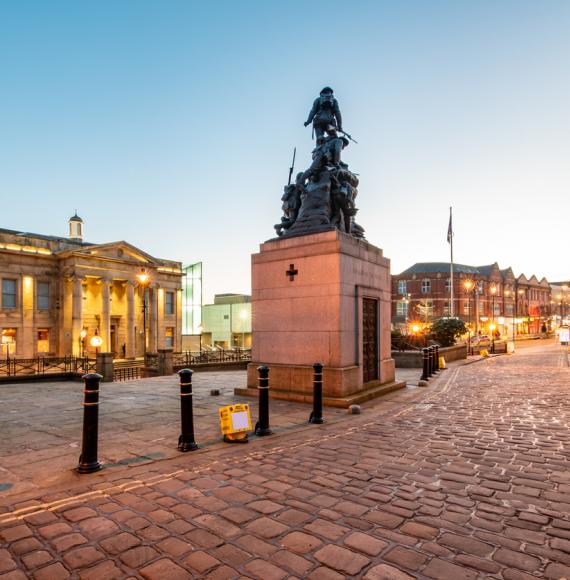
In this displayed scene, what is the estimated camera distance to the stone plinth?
952 centimetres

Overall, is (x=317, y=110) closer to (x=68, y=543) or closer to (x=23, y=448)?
(x=23, y=448)

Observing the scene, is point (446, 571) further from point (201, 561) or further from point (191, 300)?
point (191, 300)

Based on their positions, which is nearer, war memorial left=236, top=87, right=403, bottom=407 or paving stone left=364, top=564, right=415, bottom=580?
paving stone left=364, top=564, right=415, bottom=580

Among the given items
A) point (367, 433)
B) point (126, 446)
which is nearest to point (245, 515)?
point (126, 446)

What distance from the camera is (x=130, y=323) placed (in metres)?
44.3

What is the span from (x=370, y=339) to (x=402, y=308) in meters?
64.3

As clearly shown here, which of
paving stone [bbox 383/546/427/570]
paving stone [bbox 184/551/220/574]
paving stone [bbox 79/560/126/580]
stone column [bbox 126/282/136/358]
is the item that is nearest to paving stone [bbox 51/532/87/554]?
paving stone [bbox 79/560/126/580]

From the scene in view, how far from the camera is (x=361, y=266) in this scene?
1064 centimetres

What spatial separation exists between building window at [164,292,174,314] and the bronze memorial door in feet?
139

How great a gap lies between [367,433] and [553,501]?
10.1 feet

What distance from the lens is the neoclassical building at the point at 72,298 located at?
3728cm

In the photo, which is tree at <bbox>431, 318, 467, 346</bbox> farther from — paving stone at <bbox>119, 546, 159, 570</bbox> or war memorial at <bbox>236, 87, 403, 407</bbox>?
paving stone at <bbox>119, 546, 159, 570</bbox>

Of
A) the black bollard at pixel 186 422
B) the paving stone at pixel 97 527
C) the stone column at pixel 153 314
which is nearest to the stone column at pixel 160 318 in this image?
the stone column at pixel 153 314

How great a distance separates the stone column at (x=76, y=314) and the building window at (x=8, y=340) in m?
4.90
